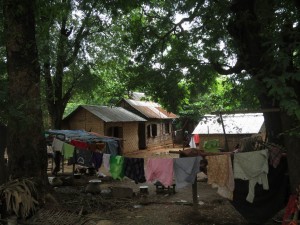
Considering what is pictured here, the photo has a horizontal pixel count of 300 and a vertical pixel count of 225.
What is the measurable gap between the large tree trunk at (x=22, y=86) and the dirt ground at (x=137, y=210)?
3.51ft

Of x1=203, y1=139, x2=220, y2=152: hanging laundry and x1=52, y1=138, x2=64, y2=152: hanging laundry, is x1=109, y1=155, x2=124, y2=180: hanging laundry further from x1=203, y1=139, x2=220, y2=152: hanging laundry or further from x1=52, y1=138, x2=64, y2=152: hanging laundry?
x1=52, y1=138, x2=64, y2=152: hanging laundry

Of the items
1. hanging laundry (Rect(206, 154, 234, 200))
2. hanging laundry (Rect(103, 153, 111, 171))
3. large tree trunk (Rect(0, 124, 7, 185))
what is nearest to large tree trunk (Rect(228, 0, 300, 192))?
hanging laundry (Rect(206, 154, 234, 200))

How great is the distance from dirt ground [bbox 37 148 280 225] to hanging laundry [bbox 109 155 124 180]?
2.90 feet

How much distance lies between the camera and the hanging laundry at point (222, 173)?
7.59 metres

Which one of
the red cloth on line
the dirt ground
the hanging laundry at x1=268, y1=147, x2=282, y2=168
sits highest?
the red cloth on line

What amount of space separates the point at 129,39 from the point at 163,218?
668 centimetres

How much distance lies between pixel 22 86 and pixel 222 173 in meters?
5.42

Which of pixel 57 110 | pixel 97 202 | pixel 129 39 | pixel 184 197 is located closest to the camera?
pixel 97 202

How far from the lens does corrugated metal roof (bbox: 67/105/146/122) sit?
22.1 m

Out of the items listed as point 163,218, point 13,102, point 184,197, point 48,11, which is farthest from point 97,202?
point 48,11

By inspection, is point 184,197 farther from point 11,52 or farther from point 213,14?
point 11,52

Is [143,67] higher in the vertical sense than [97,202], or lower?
higher

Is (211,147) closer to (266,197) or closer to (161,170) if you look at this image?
(161,170)

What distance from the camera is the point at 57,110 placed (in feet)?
64.3
